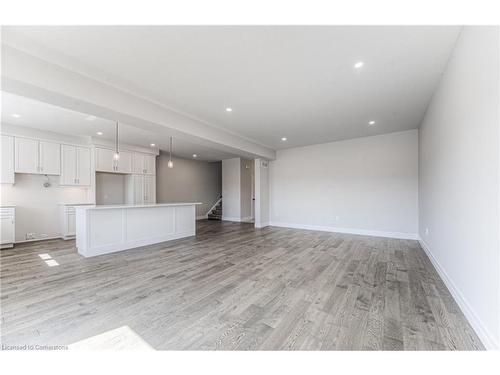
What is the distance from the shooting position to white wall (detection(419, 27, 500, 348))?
1.53 metres

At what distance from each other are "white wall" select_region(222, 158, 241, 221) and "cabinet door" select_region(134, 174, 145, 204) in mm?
3404

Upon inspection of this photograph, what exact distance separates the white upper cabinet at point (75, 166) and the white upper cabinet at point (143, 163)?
1.24 metres

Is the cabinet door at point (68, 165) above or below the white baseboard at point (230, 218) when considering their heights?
above

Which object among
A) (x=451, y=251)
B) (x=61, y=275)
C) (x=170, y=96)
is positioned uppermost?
(x=170, y=96)

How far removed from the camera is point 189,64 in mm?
2512

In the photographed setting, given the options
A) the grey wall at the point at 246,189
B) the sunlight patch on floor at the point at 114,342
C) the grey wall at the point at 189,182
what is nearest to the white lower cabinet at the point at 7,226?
the grey wall at the point at 189,182

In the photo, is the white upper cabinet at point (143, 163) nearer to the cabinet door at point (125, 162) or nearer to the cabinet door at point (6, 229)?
the cabinet door at point (125, 162)

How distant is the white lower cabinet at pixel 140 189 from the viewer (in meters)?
6.85

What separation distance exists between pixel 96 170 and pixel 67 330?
5.29 meters

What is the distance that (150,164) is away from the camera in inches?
286

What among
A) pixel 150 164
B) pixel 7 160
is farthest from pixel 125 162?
pixel 7 160
